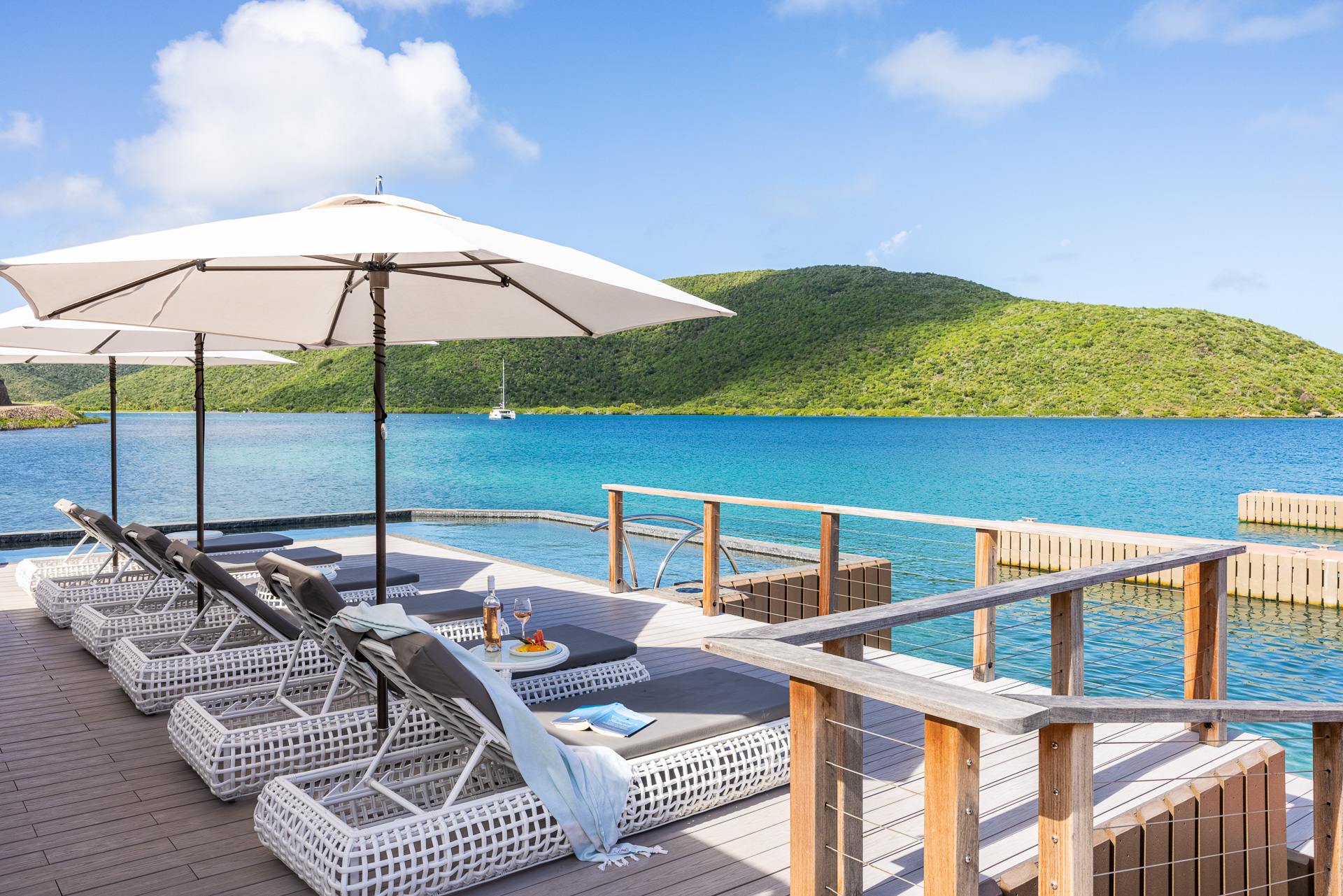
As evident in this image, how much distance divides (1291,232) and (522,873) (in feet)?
144

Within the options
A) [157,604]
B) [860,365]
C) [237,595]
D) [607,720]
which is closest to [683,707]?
[607,720]

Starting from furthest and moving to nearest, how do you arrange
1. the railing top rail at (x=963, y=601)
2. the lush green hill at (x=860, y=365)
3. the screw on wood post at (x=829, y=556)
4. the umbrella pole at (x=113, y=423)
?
the lush green hill at (x=860, y=365) → the umbrella pole at (x=113, y=423) → the screw on wood post at (x=829, y=556) → the railing top rail at (x=963, y=601)

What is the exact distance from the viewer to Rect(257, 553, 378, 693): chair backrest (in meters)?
3.09

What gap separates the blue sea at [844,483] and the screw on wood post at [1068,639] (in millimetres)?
447

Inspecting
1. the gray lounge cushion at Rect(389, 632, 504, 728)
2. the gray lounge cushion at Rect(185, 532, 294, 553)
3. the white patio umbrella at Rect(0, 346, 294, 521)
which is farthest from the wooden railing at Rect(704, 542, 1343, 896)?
the gray lounge cushion at Rect(185, 532, 294, 553)

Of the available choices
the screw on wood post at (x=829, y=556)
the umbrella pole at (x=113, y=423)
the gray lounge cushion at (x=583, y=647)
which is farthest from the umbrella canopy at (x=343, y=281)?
the umbrella pole at (x=113, y=423)

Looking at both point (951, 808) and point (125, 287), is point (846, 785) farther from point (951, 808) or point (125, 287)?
point (125, 287)

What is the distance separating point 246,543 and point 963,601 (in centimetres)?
685

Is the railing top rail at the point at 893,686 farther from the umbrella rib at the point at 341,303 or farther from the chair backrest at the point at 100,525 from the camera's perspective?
the chair backrest at the point at 100,525

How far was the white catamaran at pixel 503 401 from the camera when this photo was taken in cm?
6134

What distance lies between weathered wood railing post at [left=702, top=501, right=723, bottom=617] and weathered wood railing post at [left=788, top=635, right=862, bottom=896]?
395 cm

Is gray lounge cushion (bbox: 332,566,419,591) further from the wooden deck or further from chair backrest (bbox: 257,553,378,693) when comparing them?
chair backrest (bbox: 257,553,378,693)

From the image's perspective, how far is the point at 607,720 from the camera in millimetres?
3143

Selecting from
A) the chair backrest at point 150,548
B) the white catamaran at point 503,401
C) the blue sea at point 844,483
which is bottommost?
the blue sea at point 844,483
